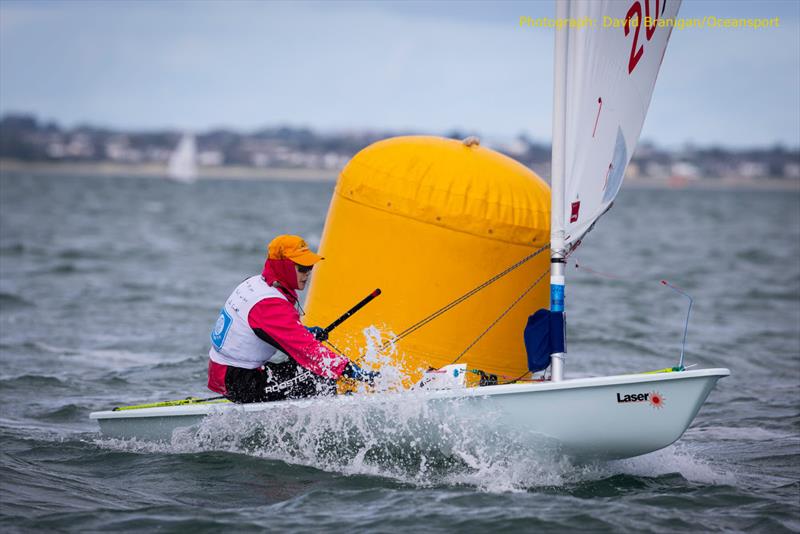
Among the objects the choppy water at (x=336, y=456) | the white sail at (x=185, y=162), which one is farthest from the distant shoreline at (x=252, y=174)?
the choppy water at (x=336, y=456)

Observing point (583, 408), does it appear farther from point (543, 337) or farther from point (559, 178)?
point (559, 178)

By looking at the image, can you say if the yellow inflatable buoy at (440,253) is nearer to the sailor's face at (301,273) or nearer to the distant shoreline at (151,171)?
the sailor's face at (301,273)

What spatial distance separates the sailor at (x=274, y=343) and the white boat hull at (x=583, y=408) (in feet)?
0.80

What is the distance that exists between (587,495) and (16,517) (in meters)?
2.64

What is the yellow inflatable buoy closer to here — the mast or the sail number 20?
the mast

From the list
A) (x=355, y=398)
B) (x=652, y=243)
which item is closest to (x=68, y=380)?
(x=355, y=398)

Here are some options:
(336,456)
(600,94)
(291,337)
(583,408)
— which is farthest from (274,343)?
(600,94)

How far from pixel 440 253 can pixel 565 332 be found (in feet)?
2.93

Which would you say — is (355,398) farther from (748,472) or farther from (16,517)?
(748,472)

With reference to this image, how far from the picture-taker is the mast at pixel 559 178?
17.0ft

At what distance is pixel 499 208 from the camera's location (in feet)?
19.1

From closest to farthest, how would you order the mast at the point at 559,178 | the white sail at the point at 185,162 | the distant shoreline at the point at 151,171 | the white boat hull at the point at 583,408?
the white boat hull at the point at 583,408 < the mast at the point at 559,178 < the white sail at the point at 185,162 < the distant shoreline at the point at 151,171

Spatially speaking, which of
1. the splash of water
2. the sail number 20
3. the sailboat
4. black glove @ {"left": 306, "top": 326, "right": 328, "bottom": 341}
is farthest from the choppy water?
the sail number 20

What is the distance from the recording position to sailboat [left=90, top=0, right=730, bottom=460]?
4980mm
